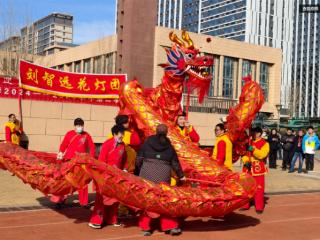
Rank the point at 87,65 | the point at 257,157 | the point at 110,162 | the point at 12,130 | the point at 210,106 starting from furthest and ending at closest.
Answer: the point at 87,65 < the point at 210,106 < the point at 12,130 < the point at 257,157 < the point at 110,162

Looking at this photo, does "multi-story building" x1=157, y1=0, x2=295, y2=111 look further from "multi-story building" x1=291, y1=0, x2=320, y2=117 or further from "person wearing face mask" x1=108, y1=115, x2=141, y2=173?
"person wearing face mask" x1=108, y1=115, x2=141, y2=173

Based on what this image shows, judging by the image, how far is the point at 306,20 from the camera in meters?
90.7

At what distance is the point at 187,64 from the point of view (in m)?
7.11

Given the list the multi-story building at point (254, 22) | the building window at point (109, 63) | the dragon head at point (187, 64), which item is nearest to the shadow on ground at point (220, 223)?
the dragon head at point (187, 64)

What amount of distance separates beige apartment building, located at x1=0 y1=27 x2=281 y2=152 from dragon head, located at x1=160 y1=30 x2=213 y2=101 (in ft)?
10.3

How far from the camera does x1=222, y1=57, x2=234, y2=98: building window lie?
41938 mm

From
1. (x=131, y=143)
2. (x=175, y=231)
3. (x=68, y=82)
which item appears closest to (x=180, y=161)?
(x=131, y=143)

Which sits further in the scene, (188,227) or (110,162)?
(188,227)

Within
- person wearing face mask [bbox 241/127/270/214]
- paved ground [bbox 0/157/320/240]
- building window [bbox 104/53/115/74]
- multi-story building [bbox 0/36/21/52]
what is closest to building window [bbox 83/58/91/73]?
building window [bbox 104/53/115/74]

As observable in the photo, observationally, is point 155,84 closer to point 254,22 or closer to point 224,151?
point 224,151

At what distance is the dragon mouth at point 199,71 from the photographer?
23.4 ft

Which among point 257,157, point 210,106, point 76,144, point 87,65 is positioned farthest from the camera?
point 87,65

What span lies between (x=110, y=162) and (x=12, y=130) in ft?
18.5

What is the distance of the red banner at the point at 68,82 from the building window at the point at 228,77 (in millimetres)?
30493
